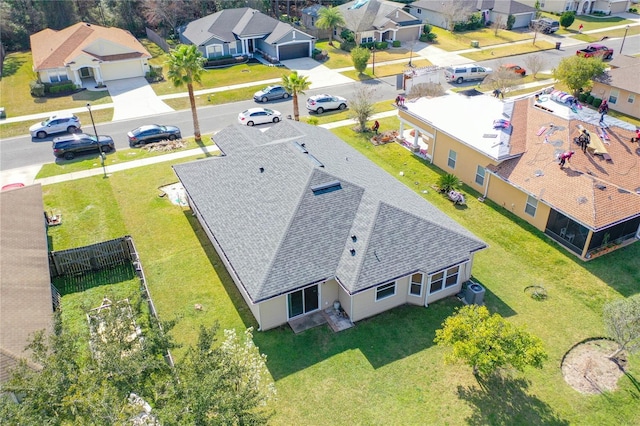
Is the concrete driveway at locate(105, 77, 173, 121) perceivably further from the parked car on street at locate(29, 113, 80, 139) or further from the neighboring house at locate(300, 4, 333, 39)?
the neighboring house at locate(300, 4, 333, 39)

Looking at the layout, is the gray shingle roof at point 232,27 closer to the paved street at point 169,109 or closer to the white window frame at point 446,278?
the paved street at point 169,109

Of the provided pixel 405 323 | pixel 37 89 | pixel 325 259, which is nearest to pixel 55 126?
pixel 37 89

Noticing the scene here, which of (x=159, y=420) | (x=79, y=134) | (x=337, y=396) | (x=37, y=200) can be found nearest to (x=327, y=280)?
(x=337, y=396)

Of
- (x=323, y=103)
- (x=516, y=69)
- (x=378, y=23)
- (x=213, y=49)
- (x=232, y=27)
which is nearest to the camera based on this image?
(x=323, y=103)

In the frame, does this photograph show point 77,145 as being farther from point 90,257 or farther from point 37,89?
point 37,89

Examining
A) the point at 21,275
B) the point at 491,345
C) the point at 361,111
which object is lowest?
the point at 21,275

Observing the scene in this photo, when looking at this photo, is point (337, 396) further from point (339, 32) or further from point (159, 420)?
point (339, 32)

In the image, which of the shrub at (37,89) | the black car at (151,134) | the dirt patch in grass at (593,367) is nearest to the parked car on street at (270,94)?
the black car at (151,134)
